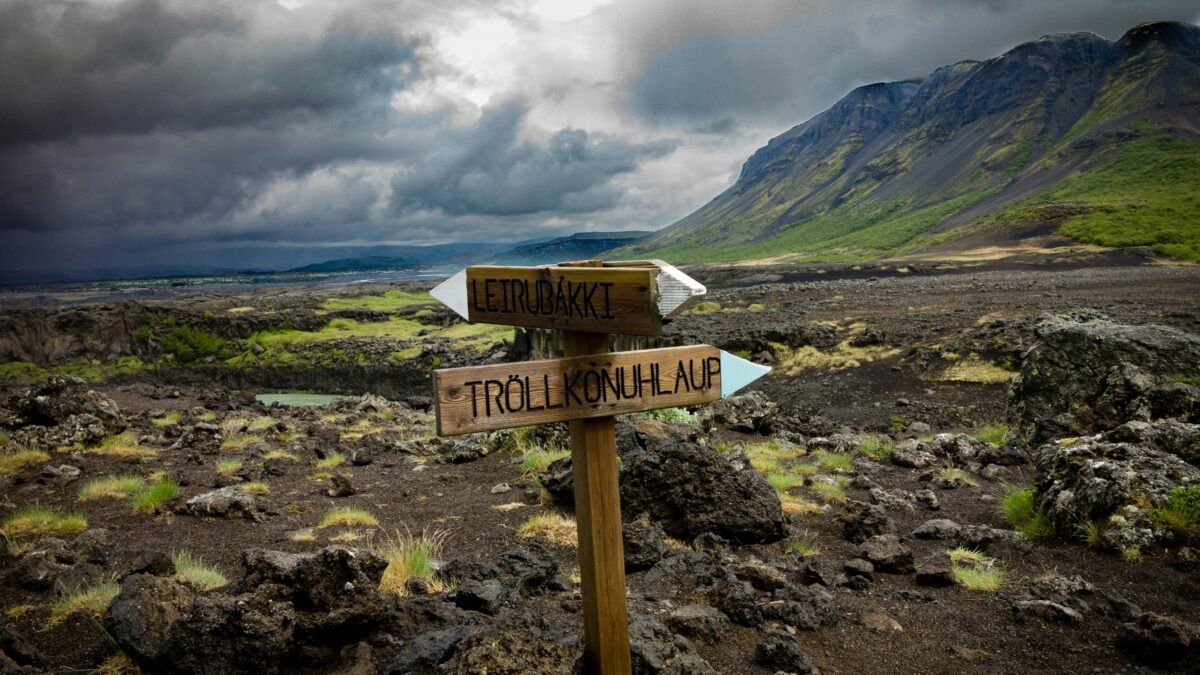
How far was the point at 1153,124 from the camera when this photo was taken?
5915 inches

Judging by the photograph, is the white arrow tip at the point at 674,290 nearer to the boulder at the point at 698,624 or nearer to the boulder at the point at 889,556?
the boulder at the point at 698,624

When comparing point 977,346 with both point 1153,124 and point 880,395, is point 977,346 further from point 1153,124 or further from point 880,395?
point 1153,124

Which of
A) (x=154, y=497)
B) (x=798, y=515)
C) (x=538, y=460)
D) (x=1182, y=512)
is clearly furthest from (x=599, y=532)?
(x=154, y=497)

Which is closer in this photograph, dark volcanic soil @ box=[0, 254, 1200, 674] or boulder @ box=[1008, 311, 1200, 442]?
dark volcanic soil @ box=[0, 254, 1200, 674]

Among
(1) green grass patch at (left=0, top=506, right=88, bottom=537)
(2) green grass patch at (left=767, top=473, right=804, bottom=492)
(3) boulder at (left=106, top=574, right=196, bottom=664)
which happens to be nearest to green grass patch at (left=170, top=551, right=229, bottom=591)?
(3) boulder at (left=106, top=574, right=196, bottom=664)

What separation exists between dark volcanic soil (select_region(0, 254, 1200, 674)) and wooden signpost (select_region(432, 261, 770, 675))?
64.3 inches

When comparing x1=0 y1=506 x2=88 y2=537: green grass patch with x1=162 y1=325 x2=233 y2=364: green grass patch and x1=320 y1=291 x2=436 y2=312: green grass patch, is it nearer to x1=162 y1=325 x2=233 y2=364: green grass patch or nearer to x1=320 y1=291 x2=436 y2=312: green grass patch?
x1=162 y1=325 x2=233 y2=364: green grass patch

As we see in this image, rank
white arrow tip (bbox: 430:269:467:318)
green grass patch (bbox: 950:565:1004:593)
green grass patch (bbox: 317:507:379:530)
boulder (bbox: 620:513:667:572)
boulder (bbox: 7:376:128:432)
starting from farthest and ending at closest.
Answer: boulder (bbox: 7:376:128:432), green grass patch (bbox: 317:507:379:530), boulder (bbox: 620:513:667:572), green grass patch (bbox: 950:565:1004:593), white arrow tip (bbox: 430:269:467:318)

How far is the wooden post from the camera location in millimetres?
3652

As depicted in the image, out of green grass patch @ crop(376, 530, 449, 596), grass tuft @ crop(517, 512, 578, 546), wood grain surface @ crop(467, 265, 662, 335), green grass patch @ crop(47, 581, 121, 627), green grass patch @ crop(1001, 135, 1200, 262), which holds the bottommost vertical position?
grass tuft @ crop(517, 512, 578, 546)

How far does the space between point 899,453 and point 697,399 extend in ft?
32.4

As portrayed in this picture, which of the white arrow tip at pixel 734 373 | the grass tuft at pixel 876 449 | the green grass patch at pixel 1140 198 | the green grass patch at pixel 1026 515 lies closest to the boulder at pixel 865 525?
the green grass patch at pixel 1026 515

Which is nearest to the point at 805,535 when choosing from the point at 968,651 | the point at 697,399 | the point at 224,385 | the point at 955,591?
the point at 955,591

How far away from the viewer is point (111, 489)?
9.00 meters
